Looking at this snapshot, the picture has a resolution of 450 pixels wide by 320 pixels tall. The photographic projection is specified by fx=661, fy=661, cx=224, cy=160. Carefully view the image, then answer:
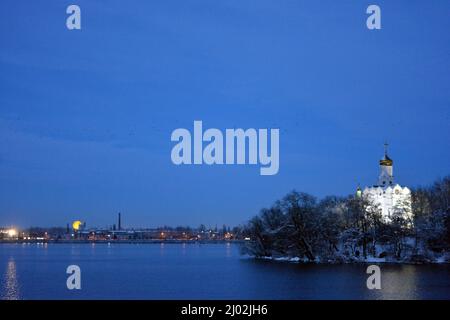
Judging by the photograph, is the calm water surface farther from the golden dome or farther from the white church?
the golden dome

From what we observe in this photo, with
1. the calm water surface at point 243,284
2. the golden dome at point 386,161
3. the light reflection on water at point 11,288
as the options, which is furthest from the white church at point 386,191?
the light reflection on water at point 11,288

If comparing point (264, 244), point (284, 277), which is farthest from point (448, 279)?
point (264, 244)

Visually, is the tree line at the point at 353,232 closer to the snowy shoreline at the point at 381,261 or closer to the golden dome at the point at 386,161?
the snowy shoreline at the point at 381,261

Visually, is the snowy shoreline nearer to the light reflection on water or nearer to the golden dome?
the light reflection on water

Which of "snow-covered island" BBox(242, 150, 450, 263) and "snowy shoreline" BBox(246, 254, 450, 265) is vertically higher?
"snow-covered island" BBox(242, 150, 450, 263)

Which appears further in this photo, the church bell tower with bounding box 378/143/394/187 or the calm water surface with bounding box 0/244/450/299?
the church bell tower with bounding box 378/143/394/187

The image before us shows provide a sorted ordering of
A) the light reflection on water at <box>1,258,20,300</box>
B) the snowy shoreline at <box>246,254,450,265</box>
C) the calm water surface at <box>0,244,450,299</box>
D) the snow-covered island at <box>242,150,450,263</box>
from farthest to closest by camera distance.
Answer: the snow-covered island at <box>242,150,450,263</box>
the snowy shoreline at <box>246,254,450,265</box>
the calm water surface at <box>0,244,450,299</box>
the light reflection on water at <box>1,258,20,300</box>

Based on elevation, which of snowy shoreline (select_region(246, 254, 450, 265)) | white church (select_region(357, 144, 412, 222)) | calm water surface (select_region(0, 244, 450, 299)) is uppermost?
white church (select_region(357, 144, 412, 222))

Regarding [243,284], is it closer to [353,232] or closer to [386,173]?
[353,232]

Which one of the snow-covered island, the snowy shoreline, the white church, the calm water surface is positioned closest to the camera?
the calm water surface

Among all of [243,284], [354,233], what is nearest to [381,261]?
[354,233]

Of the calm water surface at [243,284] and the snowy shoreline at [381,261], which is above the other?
the calm water surface at [243,284]

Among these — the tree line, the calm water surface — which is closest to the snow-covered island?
the tree line
